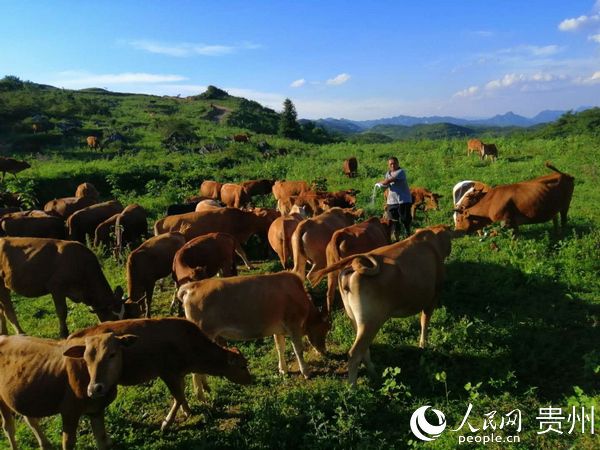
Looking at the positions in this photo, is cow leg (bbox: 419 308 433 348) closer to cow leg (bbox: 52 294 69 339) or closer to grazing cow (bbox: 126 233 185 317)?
grazing cow (bbox: 126 233 185 317)

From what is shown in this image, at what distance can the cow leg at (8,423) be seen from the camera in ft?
17.5

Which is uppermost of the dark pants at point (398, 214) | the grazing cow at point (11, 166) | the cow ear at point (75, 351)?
the grazing cow at point (11, 166)

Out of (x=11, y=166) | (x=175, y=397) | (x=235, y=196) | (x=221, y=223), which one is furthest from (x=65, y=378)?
(x=11, y=166)

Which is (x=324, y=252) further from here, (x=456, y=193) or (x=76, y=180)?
(x=76, y=180)

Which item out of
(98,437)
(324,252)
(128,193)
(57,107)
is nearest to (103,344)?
(98,437)

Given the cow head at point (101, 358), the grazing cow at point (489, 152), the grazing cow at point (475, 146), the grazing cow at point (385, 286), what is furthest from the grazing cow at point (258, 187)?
the cow head at point (101, 358)

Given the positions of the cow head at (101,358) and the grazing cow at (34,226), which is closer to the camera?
the cow head at (101,358)

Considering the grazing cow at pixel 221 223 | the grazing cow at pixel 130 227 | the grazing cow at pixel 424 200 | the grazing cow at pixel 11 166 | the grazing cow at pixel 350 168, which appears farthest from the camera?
the grazing cow at pixel 11 166

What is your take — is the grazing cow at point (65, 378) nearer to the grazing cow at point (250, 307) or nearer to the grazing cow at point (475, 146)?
the grazing cow at point (250, 307)

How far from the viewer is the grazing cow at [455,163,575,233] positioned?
10273 mm

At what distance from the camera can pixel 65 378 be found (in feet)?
16.3

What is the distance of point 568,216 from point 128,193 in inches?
659

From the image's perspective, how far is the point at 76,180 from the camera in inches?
846

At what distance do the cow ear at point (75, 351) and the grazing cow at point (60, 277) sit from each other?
3.18 meters
